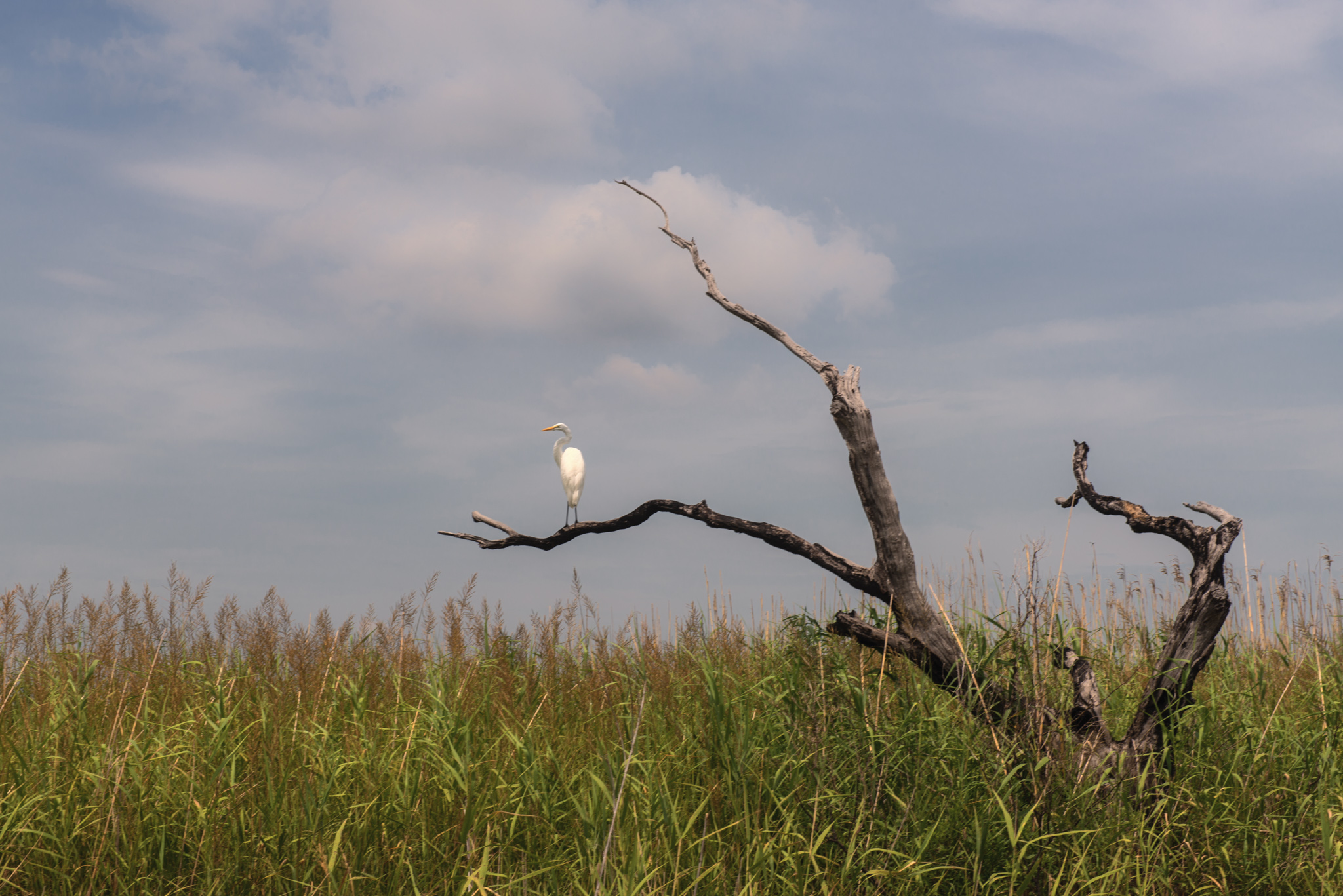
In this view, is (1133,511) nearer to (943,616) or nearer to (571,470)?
(943,616)

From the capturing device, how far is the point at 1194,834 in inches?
132

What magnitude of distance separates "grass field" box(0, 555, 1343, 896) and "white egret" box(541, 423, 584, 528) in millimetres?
4691

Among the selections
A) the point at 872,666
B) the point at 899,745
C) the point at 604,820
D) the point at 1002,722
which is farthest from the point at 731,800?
the point at 872,666

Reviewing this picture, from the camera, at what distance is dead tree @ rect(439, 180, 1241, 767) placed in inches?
148

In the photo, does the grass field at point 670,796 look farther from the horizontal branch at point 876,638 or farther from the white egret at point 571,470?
the white egret at point 571,470

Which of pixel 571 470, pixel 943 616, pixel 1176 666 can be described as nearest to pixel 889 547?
pixel 943 616

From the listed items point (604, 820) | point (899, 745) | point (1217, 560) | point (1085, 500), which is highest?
point (1085, 500)

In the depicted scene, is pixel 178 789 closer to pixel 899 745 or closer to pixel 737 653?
pixel 899 745

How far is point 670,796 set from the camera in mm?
3018

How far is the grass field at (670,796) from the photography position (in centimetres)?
286

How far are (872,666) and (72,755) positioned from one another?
12.2 feet

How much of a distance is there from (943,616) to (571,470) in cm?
555

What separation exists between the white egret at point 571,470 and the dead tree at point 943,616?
4.48 metres

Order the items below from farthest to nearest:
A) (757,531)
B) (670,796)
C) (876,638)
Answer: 1. (757,531)
2. (876,638)
3. (670,796)
